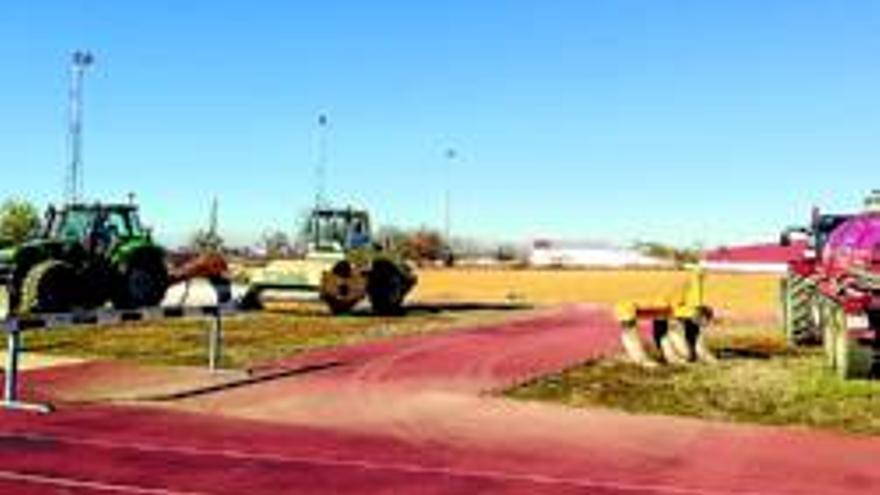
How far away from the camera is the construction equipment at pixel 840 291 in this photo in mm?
20453

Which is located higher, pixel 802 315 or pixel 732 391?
pixel 802 315

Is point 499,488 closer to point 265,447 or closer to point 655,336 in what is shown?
point 265,447

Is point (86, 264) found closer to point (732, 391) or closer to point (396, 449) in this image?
point (732, 391)

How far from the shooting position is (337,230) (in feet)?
118

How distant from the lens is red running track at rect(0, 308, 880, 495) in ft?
40.3

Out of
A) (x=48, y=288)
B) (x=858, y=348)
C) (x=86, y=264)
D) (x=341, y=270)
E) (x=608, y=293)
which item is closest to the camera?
(x=858, y=348)

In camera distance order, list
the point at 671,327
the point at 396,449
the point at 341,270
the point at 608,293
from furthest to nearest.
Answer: the point at 608,293 → the point at 341,270 → the point at 671,327 → the point at 396,449

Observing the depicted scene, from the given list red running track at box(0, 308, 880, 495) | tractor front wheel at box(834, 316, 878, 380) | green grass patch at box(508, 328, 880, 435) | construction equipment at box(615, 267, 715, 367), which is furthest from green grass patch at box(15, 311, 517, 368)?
tractor front wheel at box(834, 316, 878, 380)

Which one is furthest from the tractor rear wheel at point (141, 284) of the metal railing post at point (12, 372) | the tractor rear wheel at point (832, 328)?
the tractor rear wheel at point (832, 328)

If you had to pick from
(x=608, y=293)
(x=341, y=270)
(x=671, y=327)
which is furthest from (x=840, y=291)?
(x=608, y=293)

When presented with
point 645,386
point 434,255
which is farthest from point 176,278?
point 434,255

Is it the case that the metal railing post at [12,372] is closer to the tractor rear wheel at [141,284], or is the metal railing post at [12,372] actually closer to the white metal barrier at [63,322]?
the white metal barrier at [63,322]

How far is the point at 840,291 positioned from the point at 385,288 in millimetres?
15983

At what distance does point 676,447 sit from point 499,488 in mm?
3111
